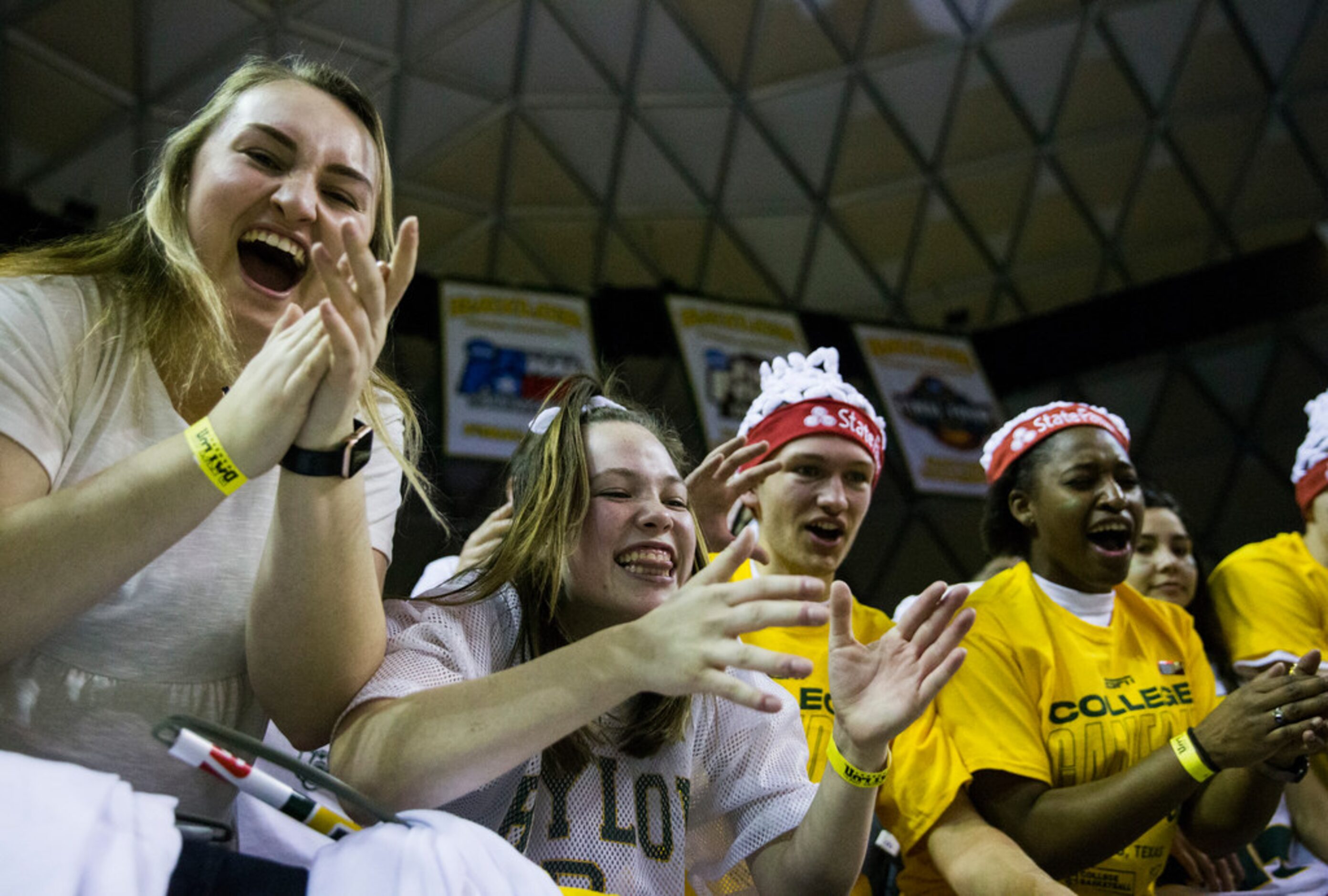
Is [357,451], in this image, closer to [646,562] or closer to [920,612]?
[646,562]

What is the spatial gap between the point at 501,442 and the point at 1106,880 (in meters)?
8.13

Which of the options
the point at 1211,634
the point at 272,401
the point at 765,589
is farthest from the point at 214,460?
the point at 1211,634

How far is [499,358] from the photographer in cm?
1110

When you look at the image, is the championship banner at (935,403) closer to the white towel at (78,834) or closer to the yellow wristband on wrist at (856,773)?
the yellow wristband on wrist at (856,773)

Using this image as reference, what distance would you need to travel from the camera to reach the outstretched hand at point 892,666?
225 centimetres

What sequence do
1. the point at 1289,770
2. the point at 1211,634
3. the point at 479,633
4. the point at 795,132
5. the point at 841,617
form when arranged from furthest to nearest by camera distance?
the point at 795,132, the point at 1211,634, the point at 1289,770, the point at 479,633, the point at 841,617

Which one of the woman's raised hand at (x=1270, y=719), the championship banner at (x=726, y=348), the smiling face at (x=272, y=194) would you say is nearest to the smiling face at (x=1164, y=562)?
the woman's raised hand at (x=1270, y=719)

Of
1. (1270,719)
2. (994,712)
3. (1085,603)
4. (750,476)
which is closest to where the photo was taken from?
(1270,719)

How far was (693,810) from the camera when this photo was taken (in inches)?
106

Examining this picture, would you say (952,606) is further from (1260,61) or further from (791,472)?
(1260,61)

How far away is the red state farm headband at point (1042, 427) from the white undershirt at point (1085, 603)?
0.56 metres

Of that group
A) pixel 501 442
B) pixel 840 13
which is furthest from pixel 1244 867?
pixel 840 13

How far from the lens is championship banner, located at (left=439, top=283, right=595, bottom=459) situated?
10719 mm

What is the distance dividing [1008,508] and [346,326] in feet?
9.83
